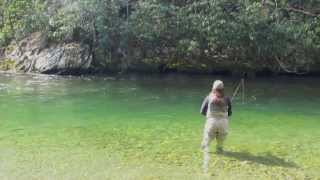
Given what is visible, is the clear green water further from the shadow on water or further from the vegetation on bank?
the vegetation on bank

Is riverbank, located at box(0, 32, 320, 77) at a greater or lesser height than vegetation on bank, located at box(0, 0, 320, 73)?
lesser

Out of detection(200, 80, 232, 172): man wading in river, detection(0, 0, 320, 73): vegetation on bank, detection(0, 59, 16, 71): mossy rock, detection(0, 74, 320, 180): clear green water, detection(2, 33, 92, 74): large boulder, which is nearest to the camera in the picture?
detection(0, 74, 320, 180): clear green water

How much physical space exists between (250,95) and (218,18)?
535 cm

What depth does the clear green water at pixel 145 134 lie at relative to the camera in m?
10.9

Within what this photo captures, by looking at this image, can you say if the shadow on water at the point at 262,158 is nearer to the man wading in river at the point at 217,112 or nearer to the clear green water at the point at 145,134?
the clear green water at the point at 145,134

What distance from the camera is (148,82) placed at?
2948 centimetres

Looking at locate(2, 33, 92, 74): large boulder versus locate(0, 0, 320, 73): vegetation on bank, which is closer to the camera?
locate(0, 0, 320, 73): vegetation on bank

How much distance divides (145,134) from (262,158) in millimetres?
3671

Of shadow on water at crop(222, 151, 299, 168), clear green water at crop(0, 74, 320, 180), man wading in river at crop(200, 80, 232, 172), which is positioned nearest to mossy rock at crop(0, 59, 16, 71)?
clear green water at crop(0, 74, 320, 180)

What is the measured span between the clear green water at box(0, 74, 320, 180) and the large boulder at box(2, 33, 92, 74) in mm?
6436

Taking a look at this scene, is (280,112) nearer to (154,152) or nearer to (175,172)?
(154,152)

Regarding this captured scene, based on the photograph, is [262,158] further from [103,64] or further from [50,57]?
[50,57]

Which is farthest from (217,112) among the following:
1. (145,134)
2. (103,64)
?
(103,64)

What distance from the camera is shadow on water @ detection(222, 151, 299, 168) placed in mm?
11352
